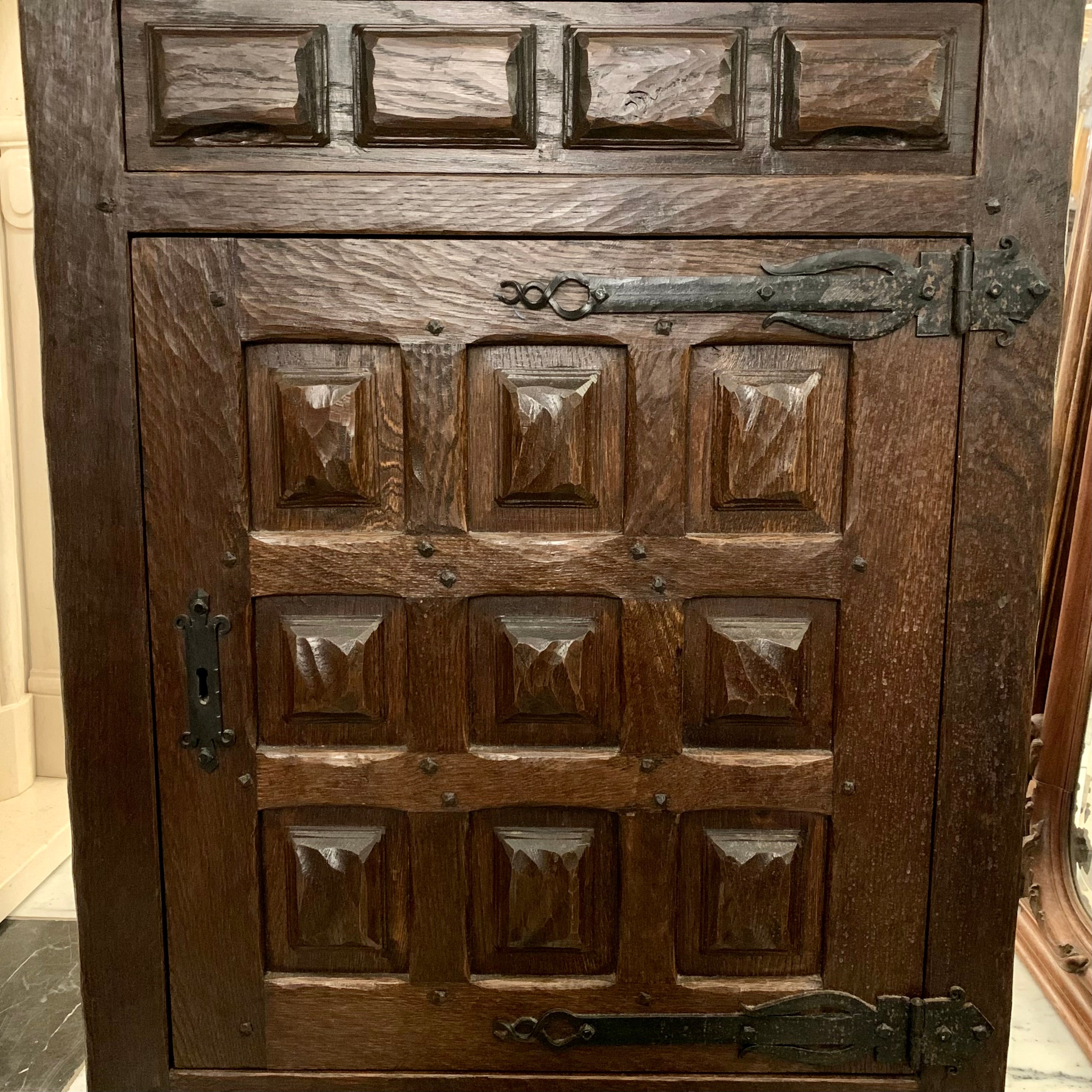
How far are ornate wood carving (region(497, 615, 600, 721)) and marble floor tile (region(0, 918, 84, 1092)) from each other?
1.20m

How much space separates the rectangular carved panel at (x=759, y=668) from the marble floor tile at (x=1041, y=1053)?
0.75m

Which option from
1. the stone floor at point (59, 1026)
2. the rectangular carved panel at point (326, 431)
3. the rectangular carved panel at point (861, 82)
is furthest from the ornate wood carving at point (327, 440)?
the stone floor at point (59, 1026)

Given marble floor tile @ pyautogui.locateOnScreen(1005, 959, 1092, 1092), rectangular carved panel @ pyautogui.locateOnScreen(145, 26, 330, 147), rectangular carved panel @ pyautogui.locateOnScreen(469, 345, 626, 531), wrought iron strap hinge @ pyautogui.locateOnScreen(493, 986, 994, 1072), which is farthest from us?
marble floor tile @ pyautogui.locateOnScreen(1005, 959, 1092, 1092)

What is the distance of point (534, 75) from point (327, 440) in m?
0.65

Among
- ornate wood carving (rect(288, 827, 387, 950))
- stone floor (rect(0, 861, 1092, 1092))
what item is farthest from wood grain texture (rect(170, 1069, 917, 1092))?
stone floor (rect(0, 861, 1092, 1092))

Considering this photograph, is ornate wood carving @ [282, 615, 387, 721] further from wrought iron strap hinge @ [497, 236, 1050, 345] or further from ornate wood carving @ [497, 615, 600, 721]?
wrought iron strap hinge @ [497, 236, 1050, 345]

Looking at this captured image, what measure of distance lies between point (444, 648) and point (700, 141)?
0.90m

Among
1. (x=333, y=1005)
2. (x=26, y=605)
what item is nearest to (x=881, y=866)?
(x=333, y=1005)

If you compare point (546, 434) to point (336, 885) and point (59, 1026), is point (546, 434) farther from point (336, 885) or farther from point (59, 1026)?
point (59, 1026)

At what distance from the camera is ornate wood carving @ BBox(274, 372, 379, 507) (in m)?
1.50

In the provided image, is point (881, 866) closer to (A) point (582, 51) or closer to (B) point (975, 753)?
(B) point (975, 753)

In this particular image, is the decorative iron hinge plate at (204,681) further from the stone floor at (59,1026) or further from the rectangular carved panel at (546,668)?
the stone floor at (59,1026)

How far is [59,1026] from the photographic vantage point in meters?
1.99

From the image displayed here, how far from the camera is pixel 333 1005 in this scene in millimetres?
1631
